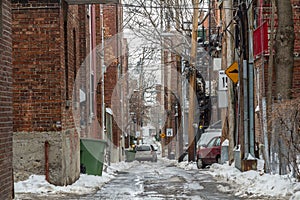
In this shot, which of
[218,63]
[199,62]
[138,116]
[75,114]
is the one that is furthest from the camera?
[138,116]

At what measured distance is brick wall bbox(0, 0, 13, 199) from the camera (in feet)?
27.9

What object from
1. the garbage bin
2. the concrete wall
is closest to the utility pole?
the concrete wall

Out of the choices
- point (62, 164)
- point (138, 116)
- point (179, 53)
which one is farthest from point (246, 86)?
point (138, 116)

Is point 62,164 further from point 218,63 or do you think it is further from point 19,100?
point 218,63

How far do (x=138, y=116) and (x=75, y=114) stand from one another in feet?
229

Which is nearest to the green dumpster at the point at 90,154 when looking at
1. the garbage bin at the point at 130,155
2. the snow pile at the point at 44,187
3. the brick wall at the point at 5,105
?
the snow pile at the point at 44,187

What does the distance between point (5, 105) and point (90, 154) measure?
999 cm

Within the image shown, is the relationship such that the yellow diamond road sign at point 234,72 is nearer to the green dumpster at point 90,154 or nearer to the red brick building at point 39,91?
the green dumpster at point 90,154

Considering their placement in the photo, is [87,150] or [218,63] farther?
[218,63]

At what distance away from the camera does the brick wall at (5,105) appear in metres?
8.52

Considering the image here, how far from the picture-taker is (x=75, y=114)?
57.4 ft

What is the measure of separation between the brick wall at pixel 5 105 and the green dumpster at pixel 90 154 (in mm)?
9437

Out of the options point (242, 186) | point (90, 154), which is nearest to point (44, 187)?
point (90, 154)

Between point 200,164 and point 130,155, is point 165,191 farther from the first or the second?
point 130,155
